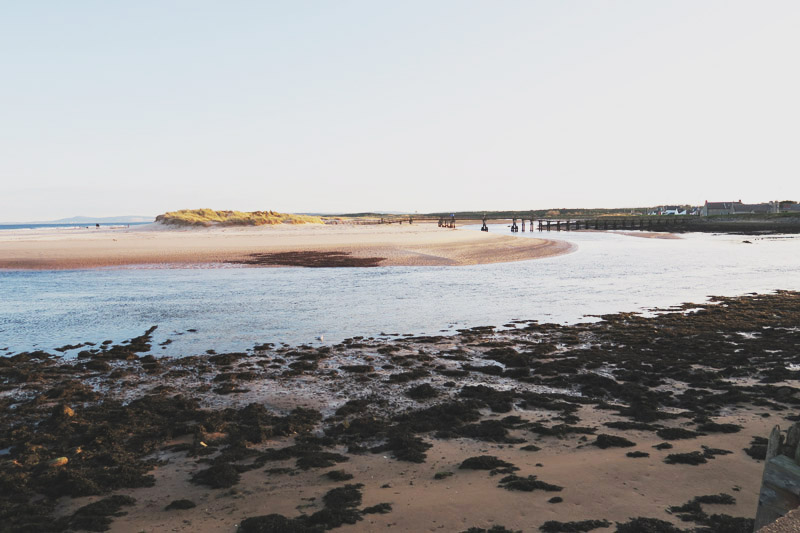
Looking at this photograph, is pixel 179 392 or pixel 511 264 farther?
pixel 511 264

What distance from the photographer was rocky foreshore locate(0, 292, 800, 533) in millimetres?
4852

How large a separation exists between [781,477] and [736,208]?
501 ft

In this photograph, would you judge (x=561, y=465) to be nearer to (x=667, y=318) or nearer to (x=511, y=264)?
(x=667, y=318)

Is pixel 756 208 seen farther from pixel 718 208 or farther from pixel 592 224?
pixel 592 224

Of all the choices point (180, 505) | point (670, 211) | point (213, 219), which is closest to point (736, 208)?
point (670, 211)

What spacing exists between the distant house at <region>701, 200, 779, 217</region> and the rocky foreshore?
133 m

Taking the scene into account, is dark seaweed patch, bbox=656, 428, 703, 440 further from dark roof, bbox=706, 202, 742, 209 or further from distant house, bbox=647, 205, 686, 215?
distant house, bbox=647, 205, 686, 215

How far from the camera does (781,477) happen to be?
2.89 meters

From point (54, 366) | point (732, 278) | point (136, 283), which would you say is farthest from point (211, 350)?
point (732, 278)

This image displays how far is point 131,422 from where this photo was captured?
7.24 m

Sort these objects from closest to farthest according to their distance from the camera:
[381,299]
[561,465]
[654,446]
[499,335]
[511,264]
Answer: [561,465], [654,446], [499,335], [381,299], [511,264]

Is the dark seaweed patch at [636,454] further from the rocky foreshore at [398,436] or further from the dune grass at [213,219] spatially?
the dune grass at [213,219]

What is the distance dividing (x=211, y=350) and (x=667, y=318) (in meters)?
11.7

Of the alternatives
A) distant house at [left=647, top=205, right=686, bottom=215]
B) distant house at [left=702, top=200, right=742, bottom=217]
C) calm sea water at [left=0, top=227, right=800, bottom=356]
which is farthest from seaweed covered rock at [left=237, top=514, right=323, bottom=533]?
distant house at [left=647, top=205, right=686, bottom=215]
